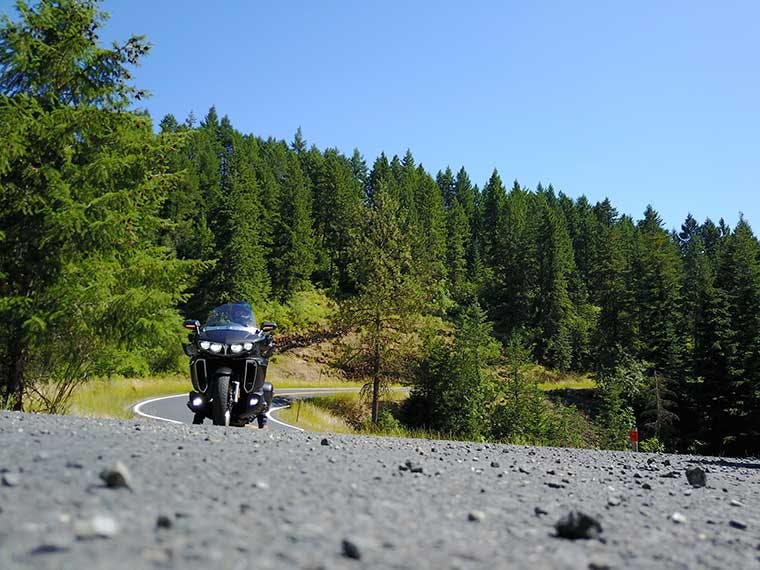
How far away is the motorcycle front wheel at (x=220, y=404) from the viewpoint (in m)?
7.80

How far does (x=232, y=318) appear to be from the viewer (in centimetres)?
868

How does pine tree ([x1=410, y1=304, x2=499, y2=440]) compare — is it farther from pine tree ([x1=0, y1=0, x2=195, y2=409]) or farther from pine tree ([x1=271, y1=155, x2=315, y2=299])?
pine tree ([x1=271, y1=155, x2=315, y2=299])

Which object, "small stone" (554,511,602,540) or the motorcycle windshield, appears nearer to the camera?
"small stone" (554,511,602,540)

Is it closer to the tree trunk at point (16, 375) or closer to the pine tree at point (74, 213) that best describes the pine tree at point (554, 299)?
the pine tree at point (74, 213)

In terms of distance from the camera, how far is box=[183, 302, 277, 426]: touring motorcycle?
25.8ft

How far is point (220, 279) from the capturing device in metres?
50.8

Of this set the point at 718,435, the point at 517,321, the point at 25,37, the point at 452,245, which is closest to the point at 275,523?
the point at 25,37

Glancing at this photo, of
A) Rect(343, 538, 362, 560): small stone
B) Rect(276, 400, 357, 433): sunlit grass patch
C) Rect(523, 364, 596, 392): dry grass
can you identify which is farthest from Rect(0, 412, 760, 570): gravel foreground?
Rect(523, 364, 596, 392): dry grass

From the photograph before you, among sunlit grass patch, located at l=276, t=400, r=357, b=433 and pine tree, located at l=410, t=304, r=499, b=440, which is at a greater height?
pine tree, located at l=410, t=304, r=499, b=440

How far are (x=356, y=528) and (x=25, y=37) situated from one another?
10.8 metres

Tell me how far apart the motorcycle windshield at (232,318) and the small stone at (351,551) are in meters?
6.78

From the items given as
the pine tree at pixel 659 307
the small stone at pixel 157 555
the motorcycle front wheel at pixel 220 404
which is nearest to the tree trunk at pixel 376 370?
the motorcycle front wheel at pixel 220 404

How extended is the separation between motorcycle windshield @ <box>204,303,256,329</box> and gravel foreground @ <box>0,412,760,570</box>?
3.81m

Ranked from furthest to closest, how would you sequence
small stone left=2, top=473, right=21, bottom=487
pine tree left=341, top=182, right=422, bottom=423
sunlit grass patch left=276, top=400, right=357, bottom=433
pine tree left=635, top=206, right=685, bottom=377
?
pine tree left=635, top=206, right=685, bottom=377 < pine tree left=341, top=182, right=422, bottom=423 < sunlit grass patch left=276, top=400, right=357, bottom=433 < small stone left=2, top=473, right=21, bottom=487
